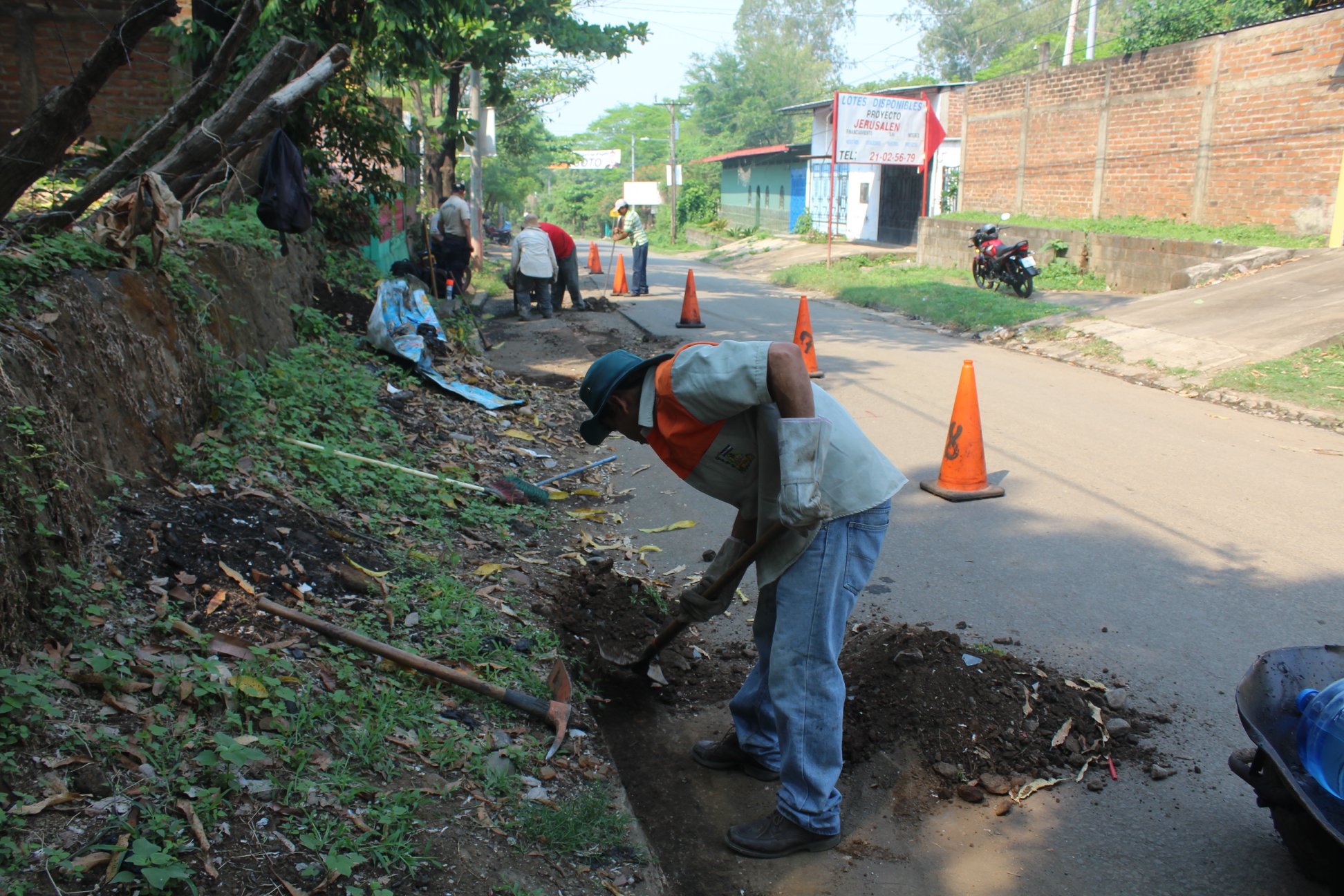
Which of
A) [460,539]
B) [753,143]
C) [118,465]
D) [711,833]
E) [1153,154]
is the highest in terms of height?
[753,143]

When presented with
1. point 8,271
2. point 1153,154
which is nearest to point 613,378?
point 8,271

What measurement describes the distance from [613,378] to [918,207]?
2807cm

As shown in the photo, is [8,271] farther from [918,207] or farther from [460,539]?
[918,207]

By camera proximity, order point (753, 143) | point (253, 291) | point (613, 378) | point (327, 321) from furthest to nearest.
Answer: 1. point (753, 143)
2. point (327, 321)
3. point (253, 291)
4. point (613, 378)

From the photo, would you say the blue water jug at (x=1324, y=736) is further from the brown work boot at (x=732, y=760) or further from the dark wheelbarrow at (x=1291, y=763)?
the brown work boot at (x=732, y=760)

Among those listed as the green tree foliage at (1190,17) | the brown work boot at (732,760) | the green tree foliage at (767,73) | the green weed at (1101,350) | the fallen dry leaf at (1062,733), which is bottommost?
the brown work boot at (732,760)

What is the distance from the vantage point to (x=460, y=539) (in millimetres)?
5137

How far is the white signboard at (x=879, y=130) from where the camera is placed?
22531mm

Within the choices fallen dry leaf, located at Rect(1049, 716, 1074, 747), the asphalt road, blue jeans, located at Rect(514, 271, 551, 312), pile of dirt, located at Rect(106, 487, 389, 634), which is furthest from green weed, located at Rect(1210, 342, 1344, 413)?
blue jeans, located at Rect(514, 271, 551, 312)

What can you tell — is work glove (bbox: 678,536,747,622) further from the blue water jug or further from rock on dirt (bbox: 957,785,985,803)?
the blue water jug

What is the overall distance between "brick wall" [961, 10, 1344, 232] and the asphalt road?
718 centimetres

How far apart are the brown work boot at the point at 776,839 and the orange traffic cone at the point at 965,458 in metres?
3.59

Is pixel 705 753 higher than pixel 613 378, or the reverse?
pixel 613 378

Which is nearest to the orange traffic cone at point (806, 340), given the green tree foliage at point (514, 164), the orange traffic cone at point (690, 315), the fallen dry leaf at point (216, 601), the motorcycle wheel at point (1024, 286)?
the orange traffic cone at point (690, 315)
